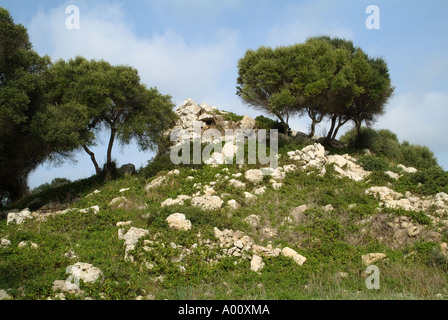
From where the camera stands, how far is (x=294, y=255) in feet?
37.1

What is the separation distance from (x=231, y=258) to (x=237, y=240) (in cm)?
92

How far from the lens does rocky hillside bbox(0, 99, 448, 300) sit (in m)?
9.42

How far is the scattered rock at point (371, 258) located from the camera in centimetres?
1118

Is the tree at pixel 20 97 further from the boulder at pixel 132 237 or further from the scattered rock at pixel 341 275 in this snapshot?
the scattered rock at pixel 341 275

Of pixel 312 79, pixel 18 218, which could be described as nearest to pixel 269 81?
pixel 312 79

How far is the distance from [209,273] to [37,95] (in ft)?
44.2

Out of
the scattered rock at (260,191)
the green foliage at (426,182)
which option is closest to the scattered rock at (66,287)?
the scattered rock at (260,191)

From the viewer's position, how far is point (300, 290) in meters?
9.52

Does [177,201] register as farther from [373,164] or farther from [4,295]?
[373,164]

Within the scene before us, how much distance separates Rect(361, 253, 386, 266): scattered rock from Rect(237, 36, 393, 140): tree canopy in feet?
45.2

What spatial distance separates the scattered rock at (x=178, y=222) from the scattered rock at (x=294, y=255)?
3078mm

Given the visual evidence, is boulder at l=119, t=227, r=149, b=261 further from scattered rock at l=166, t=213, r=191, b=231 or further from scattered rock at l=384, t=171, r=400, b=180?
scattered rock at l=384, t=171, r=400, b=180

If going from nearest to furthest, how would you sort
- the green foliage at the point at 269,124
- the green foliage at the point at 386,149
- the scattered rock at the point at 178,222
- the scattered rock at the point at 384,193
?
1. the scattered rock at the point at 178,222
2. the scattered rock at the point at 384,193
3. the green foliage at the point at 269,124
4. the green foliage at the point at 386,149

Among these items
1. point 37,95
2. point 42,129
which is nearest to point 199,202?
point 42,129
